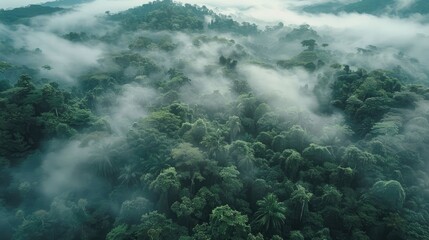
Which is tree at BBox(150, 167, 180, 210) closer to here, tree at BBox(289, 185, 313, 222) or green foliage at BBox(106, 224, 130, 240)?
green foliage at BBox(106, 224, 130, 240)

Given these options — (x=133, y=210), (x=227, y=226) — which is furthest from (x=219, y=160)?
(x=227, y=226)

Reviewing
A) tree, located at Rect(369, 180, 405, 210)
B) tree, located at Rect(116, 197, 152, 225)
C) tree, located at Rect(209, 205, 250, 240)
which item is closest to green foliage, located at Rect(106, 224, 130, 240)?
tree, located at Rect(116, 197, 152, 225)

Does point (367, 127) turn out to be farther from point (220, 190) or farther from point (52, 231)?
point (52, 231)

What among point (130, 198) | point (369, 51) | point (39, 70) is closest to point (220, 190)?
point (130, 198)

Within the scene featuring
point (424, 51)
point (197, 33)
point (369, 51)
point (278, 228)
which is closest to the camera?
point (278, 228)

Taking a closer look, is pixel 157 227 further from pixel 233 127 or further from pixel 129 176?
pixel 233 127

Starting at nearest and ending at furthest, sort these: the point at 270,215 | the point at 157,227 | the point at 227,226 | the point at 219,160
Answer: the point at 227,226 → the point at 157,227 → the point at 270,215 → the point at 219,160
